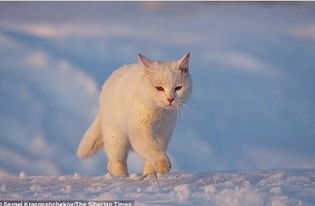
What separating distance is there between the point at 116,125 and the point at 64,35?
1.47 ft

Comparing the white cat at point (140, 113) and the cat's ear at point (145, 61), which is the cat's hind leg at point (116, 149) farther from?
the cat's ear at point (145, 61)

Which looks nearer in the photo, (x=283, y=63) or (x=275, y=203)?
(x=275, y=203)

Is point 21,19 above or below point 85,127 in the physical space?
above

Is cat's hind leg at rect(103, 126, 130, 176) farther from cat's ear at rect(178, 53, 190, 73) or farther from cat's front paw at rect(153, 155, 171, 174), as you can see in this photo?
cat's ear at rect(178, 53, 190, 73)

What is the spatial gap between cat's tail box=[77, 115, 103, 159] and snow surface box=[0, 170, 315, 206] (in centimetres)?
11

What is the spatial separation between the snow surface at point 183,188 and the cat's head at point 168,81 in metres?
0.30

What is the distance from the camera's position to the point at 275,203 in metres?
2.33

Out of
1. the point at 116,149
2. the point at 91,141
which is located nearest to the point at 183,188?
the point at 116,149

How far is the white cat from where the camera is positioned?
233 centimetres

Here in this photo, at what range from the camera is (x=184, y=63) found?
7.79 feet

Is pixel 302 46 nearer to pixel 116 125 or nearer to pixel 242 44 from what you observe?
pixel 242 44

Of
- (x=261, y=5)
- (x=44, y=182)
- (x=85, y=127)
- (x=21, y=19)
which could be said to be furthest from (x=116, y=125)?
(x=261, y=5)

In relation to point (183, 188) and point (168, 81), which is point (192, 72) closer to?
point (168, 81)

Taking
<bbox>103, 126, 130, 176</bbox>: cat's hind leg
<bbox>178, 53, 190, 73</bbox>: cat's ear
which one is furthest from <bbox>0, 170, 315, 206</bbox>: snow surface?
<bbox>178, 53, 190, 73</bbox>: cat's ear
